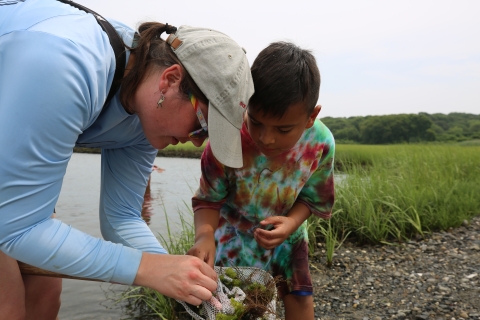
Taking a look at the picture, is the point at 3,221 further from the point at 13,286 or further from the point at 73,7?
the point at 73,7

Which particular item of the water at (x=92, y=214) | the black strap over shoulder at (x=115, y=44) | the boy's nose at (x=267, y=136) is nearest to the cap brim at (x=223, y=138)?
the boy's nose at (x=267, y=136)

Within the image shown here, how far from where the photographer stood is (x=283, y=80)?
197 centimetres

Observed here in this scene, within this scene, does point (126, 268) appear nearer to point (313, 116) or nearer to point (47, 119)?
point (47, 119)

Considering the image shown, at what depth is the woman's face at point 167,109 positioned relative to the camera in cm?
171

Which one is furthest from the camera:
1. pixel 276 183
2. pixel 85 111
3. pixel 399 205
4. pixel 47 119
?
pixel 399 205

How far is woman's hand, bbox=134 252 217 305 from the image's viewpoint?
1.63m

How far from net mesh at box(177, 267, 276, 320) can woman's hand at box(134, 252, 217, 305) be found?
155 millimetres

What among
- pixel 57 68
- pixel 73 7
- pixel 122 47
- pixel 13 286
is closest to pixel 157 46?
pixel 122 47

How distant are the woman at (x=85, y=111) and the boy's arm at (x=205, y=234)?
0.29m

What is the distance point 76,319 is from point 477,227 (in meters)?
4.31

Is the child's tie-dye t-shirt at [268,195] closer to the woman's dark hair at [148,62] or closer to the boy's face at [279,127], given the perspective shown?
Result: the boy's face at [279,127]

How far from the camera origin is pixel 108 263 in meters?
1.60

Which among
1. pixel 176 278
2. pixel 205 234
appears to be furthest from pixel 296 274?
pixel 176 278

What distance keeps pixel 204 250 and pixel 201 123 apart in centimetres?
62
